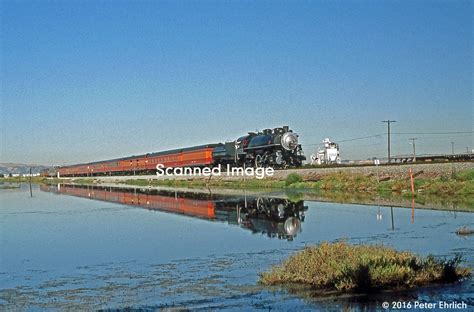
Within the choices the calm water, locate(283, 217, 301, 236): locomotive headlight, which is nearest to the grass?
the calm water

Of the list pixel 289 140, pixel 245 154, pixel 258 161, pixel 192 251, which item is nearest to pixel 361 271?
pixel 192 251

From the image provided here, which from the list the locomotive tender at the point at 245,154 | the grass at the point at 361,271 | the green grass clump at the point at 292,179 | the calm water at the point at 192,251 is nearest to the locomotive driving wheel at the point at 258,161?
the locomotive tender at the point at 245,154

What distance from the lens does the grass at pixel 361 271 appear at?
941cm

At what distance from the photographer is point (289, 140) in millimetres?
49750

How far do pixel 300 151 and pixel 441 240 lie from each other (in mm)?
37641

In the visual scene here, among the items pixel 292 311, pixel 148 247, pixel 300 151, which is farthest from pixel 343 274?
pixel 300 151

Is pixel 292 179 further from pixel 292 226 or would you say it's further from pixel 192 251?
pixel 192 251

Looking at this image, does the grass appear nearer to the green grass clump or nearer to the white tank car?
the green grass clump

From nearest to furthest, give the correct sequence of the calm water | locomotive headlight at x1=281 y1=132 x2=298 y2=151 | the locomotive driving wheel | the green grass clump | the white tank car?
the calm water
the green grass clump
locomotive headlight at x1=281 y1=132 x2=298 y2=151
the locomotive driving wheel
the white tank car

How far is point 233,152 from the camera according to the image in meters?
58.3

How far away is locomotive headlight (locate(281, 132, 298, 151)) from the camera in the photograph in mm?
49406

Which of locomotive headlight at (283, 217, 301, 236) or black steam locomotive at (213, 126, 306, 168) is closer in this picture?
locomotive headlight at (283, 217, 301, 236)

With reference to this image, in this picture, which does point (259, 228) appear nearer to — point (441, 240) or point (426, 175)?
point (441, 240)

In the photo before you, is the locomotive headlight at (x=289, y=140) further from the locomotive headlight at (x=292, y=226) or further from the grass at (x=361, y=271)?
the grass at (x=361, y=271)
